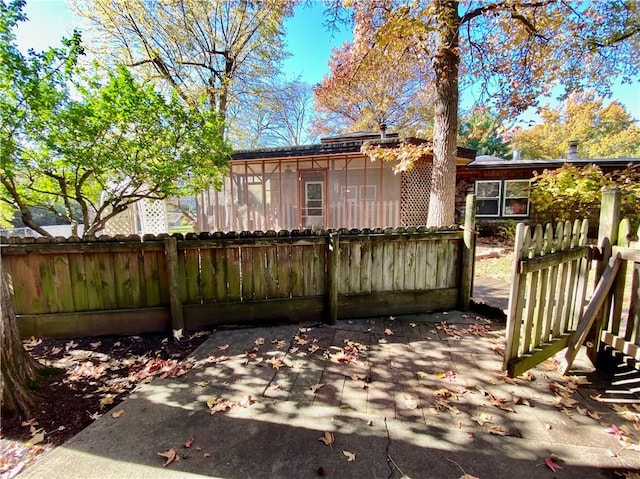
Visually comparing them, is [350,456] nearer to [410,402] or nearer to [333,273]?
[410,402]

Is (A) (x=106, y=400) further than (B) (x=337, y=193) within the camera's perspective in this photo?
No

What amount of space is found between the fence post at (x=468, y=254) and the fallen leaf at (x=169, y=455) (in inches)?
147

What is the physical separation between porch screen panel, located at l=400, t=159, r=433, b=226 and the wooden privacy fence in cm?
584

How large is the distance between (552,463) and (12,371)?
3.67 m

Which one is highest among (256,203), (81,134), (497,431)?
(81,134)

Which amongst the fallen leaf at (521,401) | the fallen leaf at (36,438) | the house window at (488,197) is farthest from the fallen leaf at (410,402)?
the house window at (488,197)

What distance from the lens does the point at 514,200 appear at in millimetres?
12250

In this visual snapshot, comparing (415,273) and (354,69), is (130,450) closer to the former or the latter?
(415,273)

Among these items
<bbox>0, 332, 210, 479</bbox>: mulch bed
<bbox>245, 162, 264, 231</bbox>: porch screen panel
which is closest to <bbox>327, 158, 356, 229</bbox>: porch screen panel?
<bbox>245, 162, 264, 231</bbox>: porch screen panel

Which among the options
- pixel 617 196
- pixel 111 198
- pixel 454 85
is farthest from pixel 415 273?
pixel 111 198

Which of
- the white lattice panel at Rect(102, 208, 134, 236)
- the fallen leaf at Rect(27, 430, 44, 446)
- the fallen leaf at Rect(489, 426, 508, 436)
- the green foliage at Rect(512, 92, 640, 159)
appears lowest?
the fallen leaf at Rect(489, 426, 508, 436)

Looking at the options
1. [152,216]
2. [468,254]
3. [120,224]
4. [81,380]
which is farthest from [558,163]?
[120,224]

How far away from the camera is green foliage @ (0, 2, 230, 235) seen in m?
3.21

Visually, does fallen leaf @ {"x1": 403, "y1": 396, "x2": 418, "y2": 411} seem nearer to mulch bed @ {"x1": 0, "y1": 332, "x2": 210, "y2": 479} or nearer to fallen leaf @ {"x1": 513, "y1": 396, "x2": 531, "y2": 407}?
fallen leaf @ {"x1": 513, "y1": 396, "x2": 531, "y2": 407}
